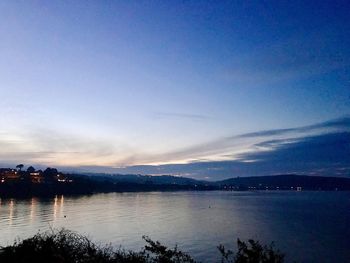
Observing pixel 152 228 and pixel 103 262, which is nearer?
pixel 103 262

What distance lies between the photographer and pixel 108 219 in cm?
11531

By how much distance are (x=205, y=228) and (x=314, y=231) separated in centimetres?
3006

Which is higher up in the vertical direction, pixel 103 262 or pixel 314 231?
pixel 103 262

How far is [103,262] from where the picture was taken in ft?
58.6

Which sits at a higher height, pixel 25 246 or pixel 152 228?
pixel 25 246

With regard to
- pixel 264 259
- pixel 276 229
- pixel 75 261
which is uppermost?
pixel 264 259

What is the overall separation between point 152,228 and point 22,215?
4573cm

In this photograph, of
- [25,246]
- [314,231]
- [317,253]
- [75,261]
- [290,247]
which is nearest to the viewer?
[75,261]

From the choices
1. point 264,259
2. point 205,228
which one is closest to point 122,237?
point 205,228

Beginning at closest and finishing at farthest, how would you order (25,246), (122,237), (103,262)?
(103,262)
(25,246)
(122,237)

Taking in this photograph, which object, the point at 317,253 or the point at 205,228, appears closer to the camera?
the point at 317,253

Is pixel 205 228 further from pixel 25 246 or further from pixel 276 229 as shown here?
pixel 25 246

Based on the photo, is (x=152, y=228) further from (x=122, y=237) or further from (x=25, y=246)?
(x=25, y=246)

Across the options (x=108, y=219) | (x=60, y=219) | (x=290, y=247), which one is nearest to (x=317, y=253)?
(x=290, y=247)
